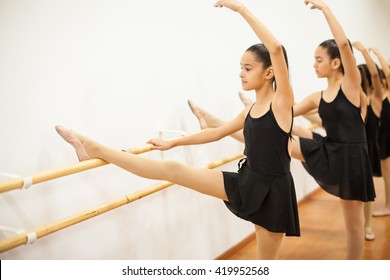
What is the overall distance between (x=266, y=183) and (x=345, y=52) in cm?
94

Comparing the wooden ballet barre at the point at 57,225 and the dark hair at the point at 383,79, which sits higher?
the dark hair at the point at 383,79

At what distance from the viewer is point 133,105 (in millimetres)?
2434

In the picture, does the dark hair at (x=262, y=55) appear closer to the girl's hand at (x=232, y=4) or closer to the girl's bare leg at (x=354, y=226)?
the girl's hand at (x=232, y=4)

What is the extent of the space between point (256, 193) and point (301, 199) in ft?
8.72

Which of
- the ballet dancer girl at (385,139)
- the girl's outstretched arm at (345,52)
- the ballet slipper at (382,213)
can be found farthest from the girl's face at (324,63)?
the ballet slipper at (382,213)

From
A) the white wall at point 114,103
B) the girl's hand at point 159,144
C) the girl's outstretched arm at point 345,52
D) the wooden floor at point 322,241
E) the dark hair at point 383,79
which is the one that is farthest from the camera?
the dark hair at point 383,79

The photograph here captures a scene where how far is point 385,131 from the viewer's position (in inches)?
155

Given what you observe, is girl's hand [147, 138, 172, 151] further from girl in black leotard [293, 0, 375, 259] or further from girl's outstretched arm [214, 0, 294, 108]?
girl in black leotard [293, 0, 375, 259]

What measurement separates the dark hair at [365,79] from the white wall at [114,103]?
961 mm

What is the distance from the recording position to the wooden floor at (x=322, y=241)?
3207mm

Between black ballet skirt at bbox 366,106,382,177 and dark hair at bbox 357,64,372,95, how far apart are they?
17 centimetres

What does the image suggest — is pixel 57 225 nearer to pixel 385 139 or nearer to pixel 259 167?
pixel 259 167
